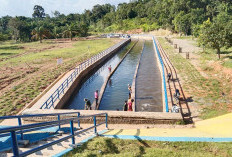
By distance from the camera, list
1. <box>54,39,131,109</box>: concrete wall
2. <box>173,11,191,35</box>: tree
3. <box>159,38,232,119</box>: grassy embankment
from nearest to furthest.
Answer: <box>159,38,232,119</box>: grassy embankment
<box>54,39,131,109</box>: concrete wall
<box>173,11,191,35</box>: tree

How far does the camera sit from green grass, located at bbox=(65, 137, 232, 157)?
5.79 meters

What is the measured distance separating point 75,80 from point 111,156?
15.7m

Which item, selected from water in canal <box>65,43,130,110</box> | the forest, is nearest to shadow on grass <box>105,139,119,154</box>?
water in canal <box>65,43,130,110</box>

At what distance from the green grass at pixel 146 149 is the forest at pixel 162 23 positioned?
19954 millimetres

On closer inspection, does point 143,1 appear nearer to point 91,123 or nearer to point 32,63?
point 32,63

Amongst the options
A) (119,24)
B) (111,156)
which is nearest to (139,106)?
(111,156)

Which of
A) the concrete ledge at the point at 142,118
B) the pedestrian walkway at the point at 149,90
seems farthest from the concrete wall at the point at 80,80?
the pedestrian walkway at the point at 149,90

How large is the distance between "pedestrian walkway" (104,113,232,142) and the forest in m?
16.6

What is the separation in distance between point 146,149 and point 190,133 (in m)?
3.33

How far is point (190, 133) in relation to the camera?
885cm

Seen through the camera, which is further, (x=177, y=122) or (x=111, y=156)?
(x=177, y=122)

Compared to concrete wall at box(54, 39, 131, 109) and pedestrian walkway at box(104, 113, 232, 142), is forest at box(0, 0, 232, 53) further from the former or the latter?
pedestrian walkway at box(104, 113, 232, 142)

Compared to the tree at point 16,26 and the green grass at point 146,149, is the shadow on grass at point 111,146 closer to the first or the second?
the green grass at point 146,149

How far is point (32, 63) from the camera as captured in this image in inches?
1267
